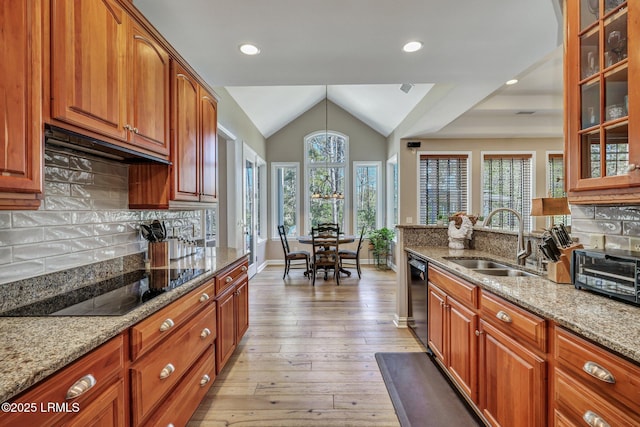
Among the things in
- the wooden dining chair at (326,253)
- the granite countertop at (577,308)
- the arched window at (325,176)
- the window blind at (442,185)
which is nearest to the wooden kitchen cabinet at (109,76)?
the granite countertop at (577,308)

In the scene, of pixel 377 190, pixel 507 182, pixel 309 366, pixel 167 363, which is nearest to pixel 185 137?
pixel 167 363

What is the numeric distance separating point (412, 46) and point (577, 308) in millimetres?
2084

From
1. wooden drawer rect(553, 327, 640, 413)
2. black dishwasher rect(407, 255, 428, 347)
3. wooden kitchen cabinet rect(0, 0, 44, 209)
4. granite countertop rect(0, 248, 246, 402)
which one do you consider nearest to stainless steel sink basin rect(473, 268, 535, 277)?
black dishwasher rect(407, 255, 428, 347)

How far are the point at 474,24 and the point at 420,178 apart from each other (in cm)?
384

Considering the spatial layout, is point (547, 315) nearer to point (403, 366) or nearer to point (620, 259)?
point (620, 259)

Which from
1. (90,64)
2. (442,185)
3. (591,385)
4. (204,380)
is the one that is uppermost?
(90,64)

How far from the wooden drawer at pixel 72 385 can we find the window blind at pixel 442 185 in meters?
5.48

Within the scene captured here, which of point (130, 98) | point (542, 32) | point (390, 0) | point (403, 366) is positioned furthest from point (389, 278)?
point (130, 98)

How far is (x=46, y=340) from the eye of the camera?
37.1 inches

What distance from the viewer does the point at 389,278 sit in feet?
18.5

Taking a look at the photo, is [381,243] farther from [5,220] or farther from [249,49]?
[5,220]

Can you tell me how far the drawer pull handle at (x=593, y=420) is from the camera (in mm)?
969

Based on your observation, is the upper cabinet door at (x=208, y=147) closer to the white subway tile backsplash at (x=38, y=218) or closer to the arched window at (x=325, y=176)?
the white subway tile backsplash at (x=38, y=218)

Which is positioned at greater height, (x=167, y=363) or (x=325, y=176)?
(x=325, y=176)
